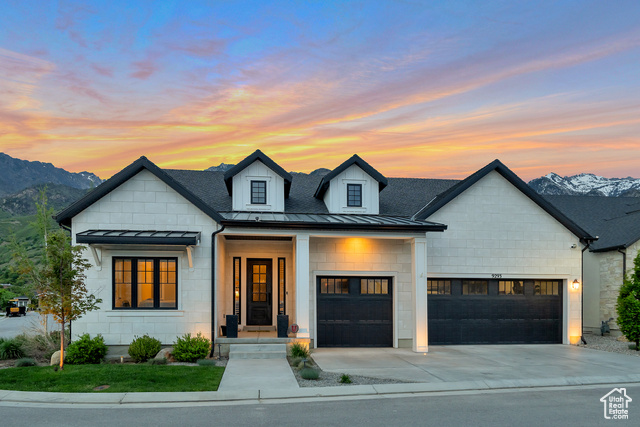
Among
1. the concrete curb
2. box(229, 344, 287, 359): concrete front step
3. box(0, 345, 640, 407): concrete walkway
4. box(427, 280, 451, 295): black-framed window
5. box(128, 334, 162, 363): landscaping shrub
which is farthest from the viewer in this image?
box(427, 280, 451, 295): black-framed window

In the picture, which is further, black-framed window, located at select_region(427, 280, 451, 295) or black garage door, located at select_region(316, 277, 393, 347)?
black-framed window, located at select_region(427, 280, 451, 295)

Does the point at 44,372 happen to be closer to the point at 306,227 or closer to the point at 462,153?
the point at 306,227

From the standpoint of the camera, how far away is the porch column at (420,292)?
55.0 feet

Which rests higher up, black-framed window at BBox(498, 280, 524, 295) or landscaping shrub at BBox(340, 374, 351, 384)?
black-framed window at BBox(498, 280, 524, 295)

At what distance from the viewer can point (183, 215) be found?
15.6 metres

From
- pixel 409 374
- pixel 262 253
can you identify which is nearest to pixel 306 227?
pixel 262 253

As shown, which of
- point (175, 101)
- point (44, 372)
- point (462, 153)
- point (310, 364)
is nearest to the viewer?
point (44, 372)

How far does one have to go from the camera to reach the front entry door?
62.6 feet

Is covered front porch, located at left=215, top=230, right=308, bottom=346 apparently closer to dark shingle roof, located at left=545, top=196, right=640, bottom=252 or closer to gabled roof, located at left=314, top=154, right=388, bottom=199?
gabled roof, located at left=314, top=154, right=388, bottom=199

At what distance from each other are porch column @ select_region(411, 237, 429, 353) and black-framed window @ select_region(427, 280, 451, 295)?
5.17 ft

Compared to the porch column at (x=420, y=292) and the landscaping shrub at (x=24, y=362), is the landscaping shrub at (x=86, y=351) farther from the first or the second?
the porch column at (x=420, y=292)

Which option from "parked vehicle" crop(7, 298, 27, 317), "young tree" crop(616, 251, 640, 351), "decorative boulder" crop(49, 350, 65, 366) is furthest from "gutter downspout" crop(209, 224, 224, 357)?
"parked vehicle" crop(7, 298, 27, 317)

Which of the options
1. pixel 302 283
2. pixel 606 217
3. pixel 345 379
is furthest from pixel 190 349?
pixel 606 217

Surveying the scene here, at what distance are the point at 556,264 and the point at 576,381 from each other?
8.03 meters
